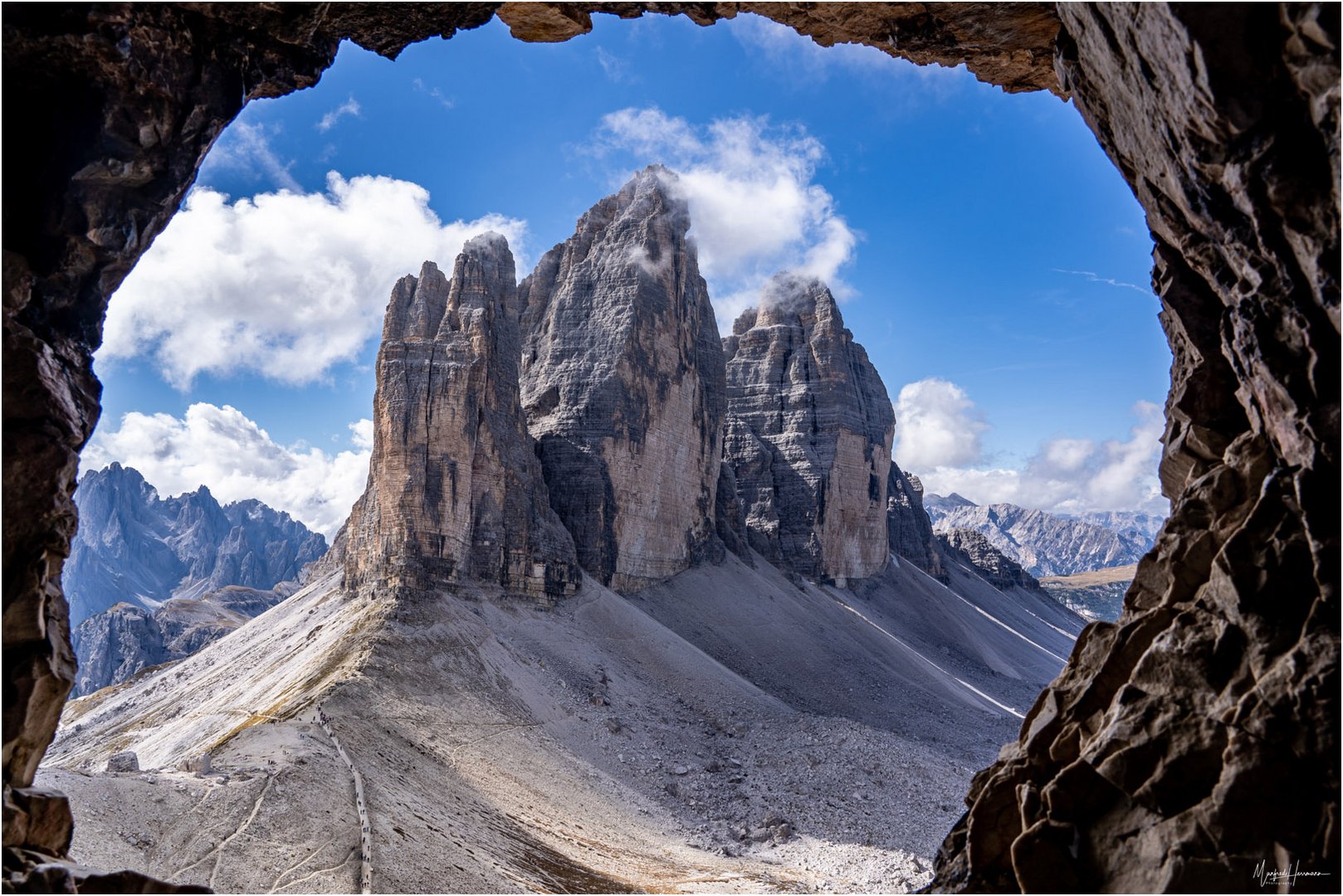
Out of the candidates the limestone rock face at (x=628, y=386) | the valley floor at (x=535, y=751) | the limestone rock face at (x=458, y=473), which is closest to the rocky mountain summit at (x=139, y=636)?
the valley floor at (x=535, y=751)

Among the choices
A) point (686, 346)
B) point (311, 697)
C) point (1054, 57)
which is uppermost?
point (686, 346)

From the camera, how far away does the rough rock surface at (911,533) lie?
115m

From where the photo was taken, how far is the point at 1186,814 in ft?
27.6

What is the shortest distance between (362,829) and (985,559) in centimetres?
12611

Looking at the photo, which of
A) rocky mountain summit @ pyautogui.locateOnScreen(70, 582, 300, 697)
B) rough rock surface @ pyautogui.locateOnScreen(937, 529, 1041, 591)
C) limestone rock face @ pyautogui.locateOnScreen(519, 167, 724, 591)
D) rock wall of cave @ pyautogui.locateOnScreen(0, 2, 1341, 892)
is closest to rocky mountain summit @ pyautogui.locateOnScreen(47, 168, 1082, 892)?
limestone rock face @ pyautogui.locateOnScreen(519, 167, 724, 591)

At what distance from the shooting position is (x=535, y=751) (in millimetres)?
34812

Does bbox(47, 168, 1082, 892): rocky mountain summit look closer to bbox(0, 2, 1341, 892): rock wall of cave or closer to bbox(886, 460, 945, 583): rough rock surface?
bbox(0, 2, 1341, 892): rock wall of cave

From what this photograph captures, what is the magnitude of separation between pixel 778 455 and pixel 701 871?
6817 cm

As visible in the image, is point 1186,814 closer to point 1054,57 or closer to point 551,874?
point 1054,57

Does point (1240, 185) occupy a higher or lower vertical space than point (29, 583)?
higher

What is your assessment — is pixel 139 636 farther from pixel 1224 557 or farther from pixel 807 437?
pixel 1224 557

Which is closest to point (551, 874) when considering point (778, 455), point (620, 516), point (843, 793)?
point (843, 793)

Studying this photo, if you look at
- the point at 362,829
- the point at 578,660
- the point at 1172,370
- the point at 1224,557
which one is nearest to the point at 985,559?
the point at 578,660

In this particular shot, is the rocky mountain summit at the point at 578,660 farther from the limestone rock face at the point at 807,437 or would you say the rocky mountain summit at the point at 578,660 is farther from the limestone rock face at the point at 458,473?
the limestone rock face at the point at 807,437
